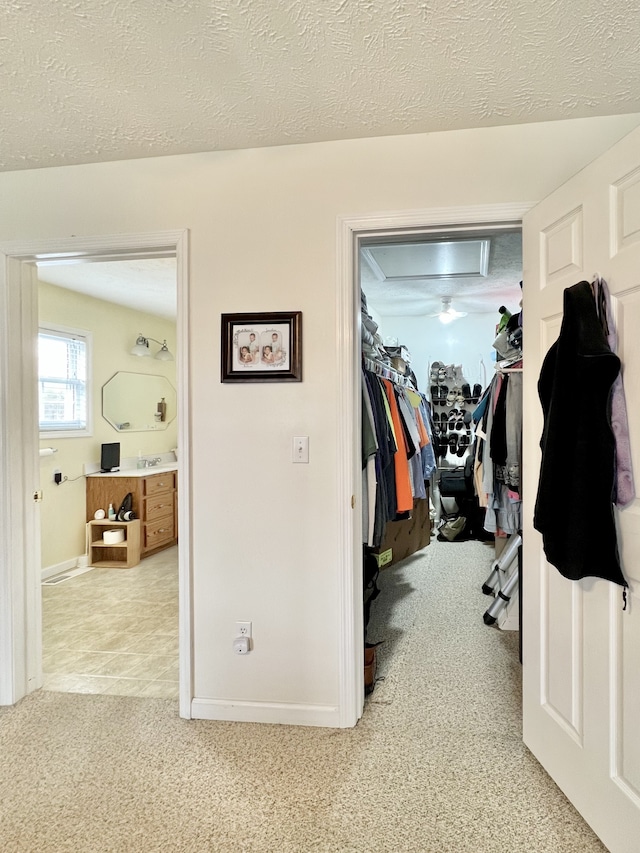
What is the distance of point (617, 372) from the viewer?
1320mm

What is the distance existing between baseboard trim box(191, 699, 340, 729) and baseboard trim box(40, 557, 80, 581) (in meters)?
2.58

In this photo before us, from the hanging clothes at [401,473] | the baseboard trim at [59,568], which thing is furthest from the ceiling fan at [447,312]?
the baseboard trim at [59,568]

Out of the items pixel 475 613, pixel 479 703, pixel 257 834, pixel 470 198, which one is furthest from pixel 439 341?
pixel 257 834

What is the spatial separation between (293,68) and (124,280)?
2.85 m

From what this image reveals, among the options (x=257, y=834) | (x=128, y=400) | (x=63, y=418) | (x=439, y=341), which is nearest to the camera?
(x=257, y=834)

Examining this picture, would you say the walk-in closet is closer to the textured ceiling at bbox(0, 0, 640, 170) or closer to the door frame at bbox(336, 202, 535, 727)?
the door frame at bbox(336, 202, 535, 727)

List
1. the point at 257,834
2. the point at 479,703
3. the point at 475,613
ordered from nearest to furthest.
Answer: the point at 257,834
the point at 479,703
the point at 475,613

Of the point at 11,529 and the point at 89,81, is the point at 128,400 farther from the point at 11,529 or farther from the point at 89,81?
the point at 89,81

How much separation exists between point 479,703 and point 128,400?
4177mm

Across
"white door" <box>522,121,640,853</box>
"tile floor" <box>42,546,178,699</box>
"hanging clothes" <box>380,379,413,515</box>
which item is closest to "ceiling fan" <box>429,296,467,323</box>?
"hanging clothes" <box>380,379,413,515</box>

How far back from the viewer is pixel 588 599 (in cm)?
147

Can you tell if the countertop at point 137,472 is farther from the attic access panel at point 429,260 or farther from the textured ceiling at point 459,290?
the attic access panel at point 429,260

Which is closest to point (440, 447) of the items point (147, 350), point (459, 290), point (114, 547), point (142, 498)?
point (459, 290)

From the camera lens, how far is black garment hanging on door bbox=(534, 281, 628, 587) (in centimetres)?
133
